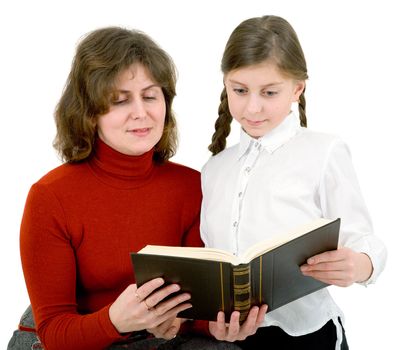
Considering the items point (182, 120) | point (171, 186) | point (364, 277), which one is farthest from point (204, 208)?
point (182, 120)

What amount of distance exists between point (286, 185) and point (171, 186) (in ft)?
1.65

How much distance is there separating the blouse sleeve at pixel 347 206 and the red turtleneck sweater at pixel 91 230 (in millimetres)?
581

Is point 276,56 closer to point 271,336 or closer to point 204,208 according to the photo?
point 204,208

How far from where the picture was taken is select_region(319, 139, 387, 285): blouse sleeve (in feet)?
6.71

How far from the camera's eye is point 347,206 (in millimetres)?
2076

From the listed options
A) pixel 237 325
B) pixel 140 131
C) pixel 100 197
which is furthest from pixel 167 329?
pixel 140 131

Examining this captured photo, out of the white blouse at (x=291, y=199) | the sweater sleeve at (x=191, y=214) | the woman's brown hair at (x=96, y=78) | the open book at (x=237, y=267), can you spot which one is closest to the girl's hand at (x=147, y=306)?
the open book at (x=237, y=267)

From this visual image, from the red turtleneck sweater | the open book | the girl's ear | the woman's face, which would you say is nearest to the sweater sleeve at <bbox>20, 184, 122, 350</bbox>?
the red turtleneck sweater

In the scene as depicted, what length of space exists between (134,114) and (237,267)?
0.73 m

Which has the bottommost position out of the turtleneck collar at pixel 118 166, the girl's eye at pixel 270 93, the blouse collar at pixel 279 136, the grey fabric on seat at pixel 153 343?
the grey fabric on seat at pixel 153 343

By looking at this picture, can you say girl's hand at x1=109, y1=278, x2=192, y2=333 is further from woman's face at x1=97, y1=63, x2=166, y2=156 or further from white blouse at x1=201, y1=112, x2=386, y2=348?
woman's face at x1=97, y1=63, x2=166, y2=156

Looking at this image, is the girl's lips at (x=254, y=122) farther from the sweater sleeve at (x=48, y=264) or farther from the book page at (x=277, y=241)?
the sweater sleeve at (x=48, y=264)

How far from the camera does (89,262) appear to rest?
2.30 meters

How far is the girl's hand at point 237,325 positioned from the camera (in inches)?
76.0
